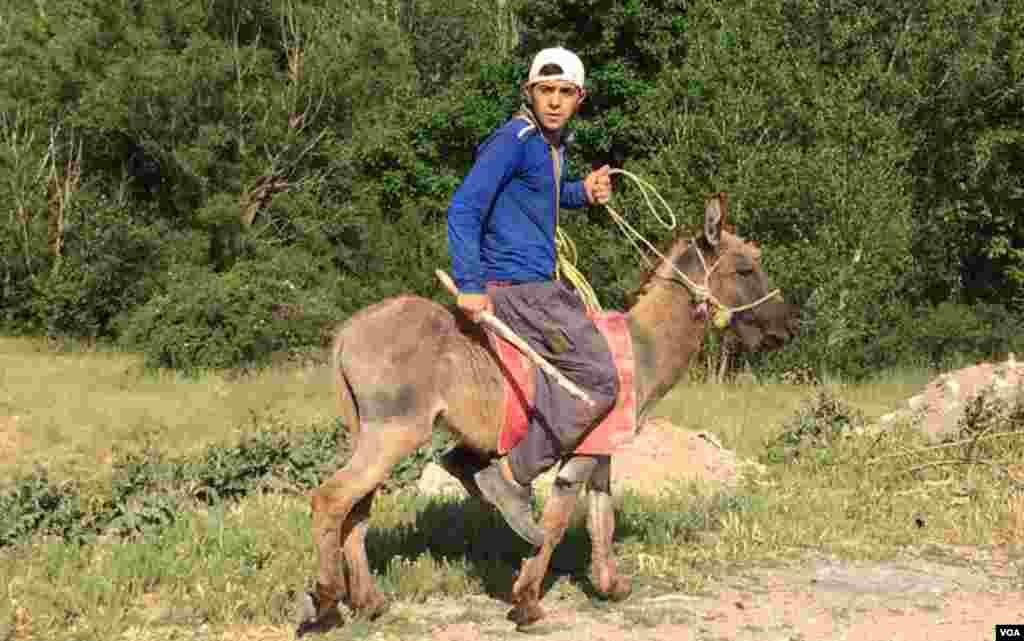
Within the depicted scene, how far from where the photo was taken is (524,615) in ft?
19.9

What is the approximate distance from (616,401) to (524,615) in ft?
4.02

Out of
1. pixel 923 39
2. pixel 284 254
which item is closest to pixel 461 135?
pixel 284 254

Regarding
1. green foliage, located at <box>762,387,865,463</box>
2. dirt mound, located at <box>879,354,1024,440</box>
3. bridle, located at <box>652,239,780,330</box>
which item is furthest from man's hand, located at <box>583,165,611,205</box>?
dirt mound, located at <box>879,354,1024,440</box>

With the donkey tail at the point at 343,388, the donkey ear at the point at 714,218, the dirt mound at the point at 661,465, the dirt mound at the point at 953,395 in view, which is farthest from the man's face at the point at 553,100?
the dirt mound at the point at 953,395

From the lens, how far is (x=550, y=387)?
6.14m

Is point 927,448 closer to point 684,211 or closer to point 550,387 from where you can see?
point 550,387

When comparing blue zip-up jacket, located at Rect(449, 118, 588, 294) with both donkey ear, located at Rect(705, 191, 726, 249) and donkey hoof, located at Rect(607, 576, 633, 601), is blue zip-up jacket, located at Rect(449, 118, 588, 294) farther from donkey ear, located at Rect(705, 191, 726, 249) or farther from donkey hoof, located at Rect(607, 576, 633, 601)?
donkey hoof, located at Rect(607, 576, 633, 601)

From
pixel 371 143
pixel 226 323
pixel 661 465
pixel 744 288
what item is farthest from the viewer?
pixel 371 143

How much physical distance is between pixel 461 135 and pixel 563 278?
1070 inches

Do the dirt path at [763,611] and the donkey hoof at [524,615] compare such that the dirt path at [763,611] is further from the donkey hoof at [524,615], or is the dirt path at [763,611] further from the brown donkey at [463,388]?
the brown donkey at [463,388]

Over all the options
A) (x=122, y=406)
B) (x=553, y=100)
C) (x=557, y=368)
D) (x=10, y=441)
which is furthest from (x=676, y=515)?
(x=122, y=406)

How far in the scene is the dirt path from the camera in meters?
6.02

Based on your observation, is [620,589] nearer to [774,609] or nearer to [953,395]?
[774,609]

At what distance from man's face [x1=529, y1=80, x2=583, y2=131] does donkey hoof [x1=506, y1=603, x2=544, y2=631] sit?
252 cm
